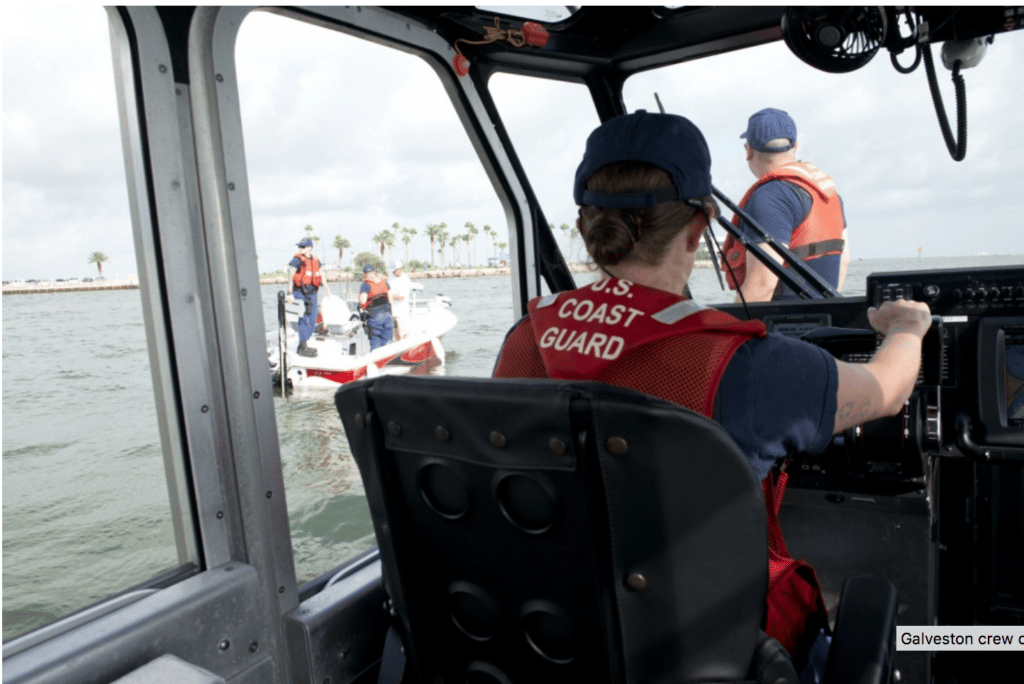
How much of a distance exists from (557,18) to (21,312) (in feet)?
A: 6.01

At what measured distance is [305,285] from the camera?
10.3m

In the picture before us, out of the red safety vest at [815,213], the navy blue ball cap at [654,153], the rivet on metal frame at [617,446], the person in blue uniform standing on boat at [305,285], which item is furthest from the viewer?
the person in blue uniform standing on boat at [305,285]

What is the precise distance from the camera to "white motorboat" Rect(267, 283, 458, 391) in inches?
435

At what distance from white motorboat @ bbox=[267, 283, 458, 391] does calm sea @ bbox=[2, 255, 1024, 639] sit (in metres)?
8.17

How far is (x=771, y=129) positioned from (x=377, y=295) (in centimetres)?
934

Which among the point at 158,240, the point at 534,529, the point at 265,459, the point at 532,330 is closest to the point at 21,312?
the point at 158,240

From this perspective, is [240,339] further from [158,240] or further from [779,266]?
[779,266]

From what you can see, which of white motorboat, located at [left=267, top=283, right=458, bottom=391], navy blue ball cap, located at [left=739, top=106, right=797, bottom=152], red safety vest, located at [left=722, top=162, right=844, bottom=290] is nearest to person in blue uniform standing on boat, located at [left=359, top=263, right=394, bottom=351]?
Result: white motorboat, located at [left=267, top=283, right=458, bottom=391]

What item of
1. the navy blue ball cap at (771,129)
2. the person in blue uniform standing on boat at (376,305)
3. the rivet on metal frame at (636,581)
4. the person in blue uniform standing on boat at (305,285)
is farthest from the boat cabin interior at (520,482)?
the person in blue uniform standing on boat at (376,305)

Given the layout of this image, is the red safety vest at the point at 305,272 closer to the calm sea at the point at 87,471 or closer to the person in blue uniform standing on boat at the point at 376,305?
the person in blue uniform standing on boat at the point at 376,305

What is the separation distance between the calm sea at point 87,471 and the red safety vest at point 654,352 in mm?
211

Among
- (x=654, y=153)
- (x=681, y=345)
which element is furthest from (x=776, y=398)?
(x=654, y=153)

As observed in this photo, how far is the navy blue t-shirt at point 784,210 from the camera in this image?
243cm

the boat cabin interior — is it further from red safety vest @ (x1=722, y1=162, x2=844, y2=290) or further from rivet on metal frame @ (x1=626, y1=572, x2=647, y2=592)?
red safety vest @ (x1=722, y1=162, x2=844, y2=290)
